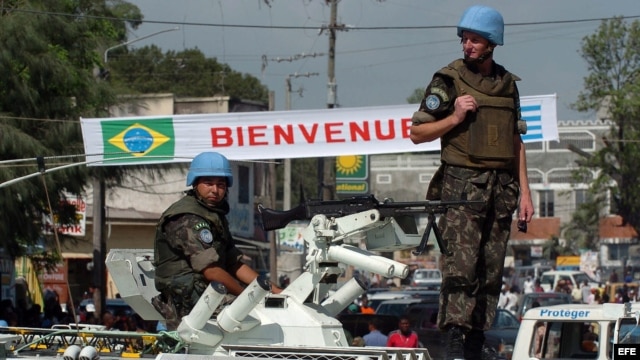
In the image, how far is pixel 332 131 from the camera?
2098cm

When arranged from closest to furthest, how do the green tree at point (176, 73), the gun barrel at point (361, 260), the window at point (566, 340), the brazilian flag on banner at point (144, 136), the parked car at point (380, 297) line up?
the gun barrel at point (361, 260) → the window at point (566, 340) → the brazilian flag on banner at point (144, 136) → the parked car at point (380, 297) → the green tree at point (176, 73)

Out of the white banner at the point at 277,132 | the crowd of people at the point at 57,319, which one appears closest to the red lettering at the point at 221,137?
the white banner at the point at 277,132

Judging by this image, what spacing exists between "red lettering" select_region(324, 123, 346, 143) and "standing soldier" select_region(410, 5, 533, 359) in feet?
46.9

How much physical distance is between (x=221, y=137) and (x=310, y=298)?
13931 mm

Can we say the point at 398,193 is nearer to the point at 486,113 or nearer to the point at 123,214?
the point at 123,214

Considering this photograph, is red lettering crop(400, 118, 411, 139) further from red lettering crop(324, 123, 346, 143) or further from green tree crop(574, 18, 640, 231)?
green tree crop(574, 18, 640, 231)

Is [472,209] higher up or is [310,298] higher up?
[472,209]

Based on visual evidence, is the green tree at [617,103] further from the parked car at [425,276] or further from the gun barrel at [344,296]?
the gun barrel at [344,296]

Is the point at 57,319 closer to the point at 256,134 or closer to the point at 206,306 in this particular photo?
the point at 256,134

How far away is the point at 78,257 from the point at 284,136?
2236 cm

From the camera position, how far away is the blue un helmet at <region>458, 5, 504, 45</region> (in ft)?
21.1

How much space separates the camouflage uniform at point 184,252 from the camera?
23.0 feet

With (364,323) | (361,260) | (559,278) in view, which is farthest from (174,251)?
(559,278)

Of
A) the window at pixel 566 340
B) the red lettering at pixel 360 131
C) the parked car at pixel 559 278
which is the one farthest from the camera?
the parked car at pixel 559 278
